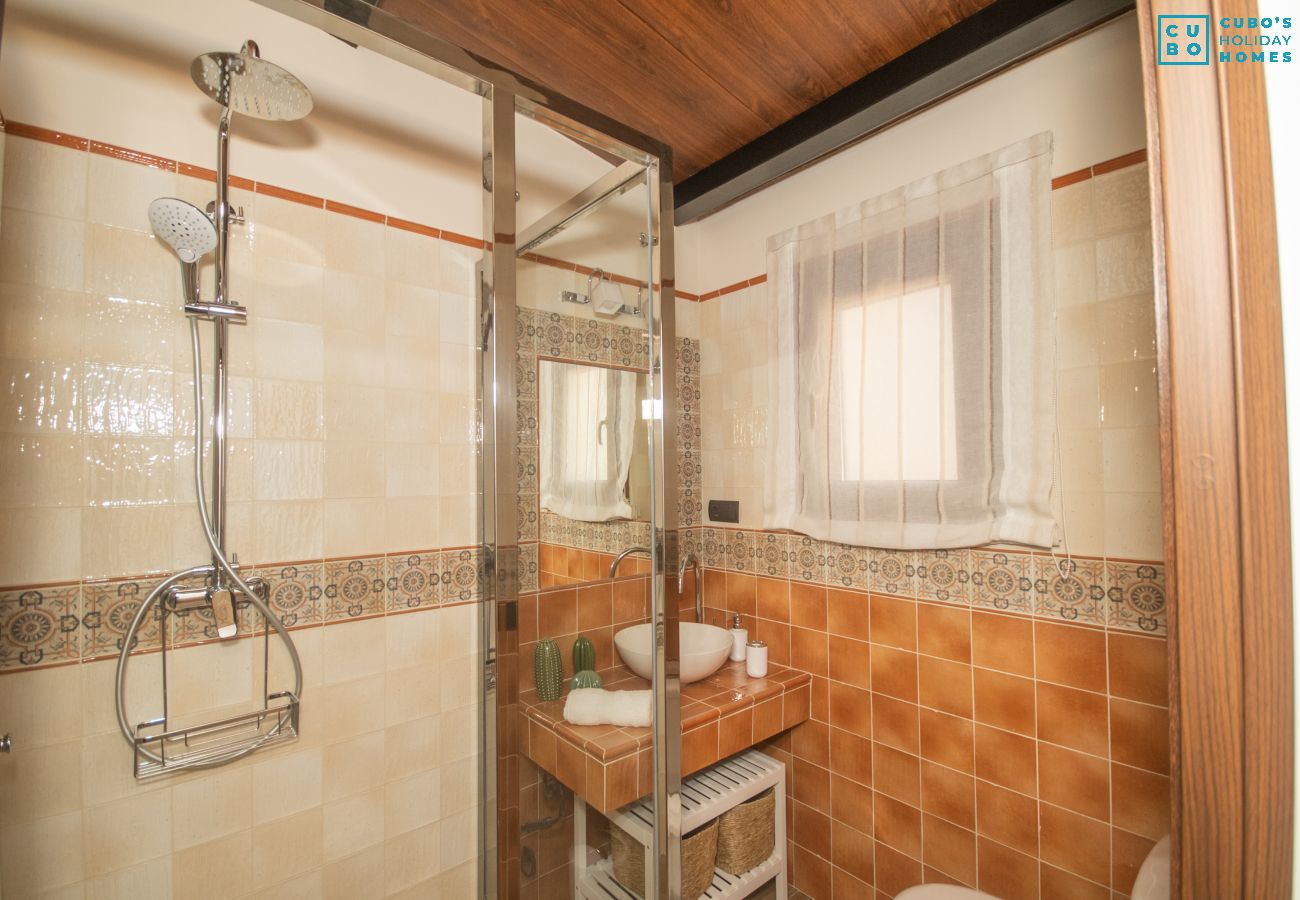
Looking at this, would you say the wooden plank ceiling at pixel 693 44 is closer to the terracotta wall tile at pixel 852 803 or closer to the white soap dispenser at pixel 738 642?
the white soap dispenser at pixel 738 642

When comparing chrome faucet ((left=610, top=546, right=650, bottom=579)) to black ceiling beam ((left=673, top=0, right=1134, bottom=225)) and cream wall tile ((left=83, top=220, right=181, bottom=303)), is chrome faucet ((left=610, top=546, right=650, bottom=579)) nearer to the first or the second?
cream wall tile ((left=83, top=220, right=181, bottom=303))

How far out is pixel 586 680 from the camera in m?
1.29

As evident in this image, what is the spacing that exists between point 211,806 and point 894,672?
1703mm

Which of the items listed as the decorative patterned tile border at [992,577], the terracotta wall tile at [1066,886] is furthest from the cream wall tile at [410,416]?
the terracotta wall tile at [1066,886]

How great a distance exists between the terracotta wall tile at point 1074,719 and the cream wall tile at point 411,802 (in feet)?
5.03

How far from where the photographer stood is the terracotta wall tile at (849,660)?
166cm

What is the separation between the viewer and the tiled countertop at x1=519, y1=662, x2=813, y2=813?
3.98 feet

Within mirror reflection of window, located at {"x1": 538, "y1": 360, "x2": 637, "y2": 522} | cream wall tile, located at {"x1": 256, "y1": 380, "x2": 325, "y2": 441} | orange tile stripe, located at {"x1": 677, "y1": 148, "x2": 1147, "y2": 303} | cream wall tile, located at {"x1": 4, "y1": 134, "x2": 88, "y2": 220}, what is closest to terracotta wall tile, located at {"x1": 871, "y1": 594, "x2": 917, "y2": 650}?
mirror reflection of window, located at {"x1": 538, "y1": 360, "x2": 637, "y2": 522}

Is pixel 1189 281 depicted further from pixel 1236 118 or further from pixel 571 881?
pixel 571 881

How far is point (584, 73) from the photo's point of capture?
1518 millimetres

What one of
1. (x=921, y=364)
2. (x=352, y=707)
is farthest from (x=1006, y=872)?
(x=352, y=707)

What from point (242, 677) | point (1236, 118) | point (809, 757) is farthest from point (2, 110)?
point (809, 757)

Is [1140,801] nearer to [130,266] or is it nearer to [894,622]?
[894,622]

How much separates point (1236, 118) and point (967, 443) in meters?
1.02
